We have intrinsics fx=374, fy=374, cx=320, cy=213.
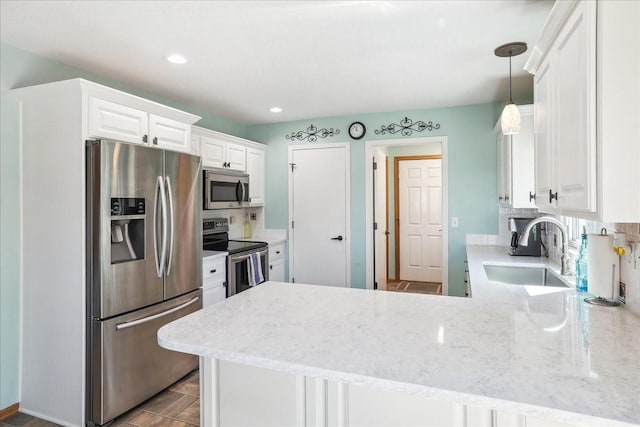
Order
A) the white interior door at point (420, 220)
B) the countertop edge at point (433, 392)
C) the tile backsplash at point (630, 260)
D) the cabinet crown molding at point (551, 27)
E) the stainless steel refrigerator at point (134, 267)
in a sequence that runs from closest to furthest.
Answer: the countertop edge at point (433, 392) < the cabinet crown molding at point (551, 27) < the tile backsplash at point (630, 260) < the stainless steel refrigerator at point (134, 267) < the white interior door at point (420, 220)

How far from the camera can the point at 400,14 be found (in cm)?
205

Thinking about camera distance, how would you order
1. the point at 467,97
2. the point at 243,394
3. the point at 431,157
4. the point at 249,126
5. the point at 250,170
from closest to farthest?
the point at 243,394 < the point at 467,97 < the point at 250,170 < the point at 249,126 < the point at 431,157

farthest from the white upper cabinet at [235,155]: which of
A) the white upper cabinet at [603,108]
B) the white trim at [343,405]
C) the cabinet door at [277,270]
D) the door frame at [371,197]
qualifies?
the white upper cabinet at [603,108]

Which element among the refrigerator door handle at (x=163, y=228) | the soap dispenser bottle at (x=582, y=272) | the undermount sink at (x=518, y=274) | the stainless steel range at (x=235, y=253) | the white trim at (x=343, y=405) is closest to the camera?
the white trim at (x=343, y=405)

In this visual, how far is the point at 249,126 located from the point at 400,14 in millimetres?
3173

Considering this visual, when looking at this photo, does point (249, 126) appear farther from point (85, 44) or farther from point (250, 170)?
point (85, 44)

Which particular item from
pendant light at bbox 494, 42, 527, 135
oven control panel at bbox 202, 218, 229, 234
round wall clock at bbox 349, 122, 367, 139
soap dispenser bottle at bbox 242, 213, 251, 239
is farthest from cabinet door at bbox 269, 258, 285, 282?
pendant light at bbox 494, 42, 527, 135

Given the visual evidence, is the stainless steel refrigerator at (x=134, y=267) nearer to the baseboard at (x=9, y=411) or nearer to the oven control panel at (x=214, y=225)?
the baseboard at (x=9, y=411)

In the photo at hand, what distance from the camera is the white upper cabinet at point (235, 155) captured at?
3.72 m

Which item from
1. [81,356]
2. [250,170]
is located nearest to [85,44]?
[81,356]

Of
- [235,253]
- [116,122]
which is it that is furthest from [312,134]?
[116,122]

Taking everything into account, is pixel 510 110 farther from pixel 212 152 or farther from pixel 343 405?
pixel 212 152

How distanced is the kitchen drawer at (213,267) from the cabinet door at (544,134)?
2533mm

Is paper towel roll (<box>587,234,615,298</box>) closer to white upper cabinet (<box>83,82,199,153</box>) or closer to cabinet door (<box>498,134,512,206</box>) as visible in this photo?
cabinet door (<box>498,134,512,206</box>)
